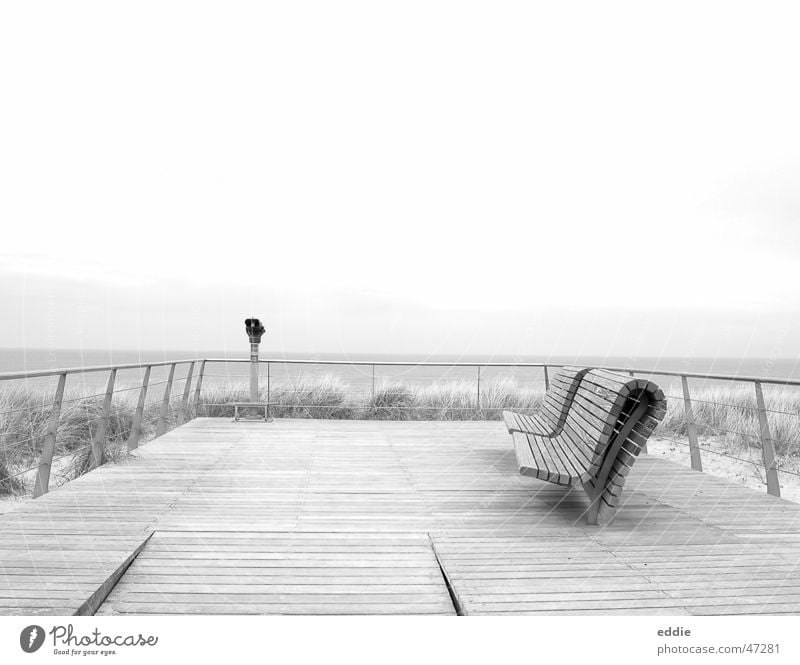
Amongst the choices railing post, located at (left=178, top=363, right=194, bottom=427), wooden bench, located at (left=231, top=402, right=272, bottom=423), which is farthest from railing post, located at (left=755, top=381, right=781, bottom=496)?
railing post, located at (left=178, top=363, right=194, bottom=427)

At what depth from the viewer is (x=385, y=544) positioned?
9.36 feet

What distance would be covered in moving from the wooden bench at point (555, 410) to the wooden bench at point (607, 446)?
3.33ft

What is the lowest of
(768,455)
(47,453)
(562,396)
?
(768,455)

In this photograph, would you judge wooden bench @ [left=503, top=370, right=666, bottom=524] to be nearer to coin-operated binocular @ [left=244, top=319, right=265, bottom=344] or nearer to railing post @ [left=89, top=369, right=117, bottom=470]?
railing post @ [left=89, top=369, right=117, bottom=470]

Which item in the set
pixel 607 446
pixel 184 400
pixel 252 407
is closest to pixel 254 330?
pixel 252 407

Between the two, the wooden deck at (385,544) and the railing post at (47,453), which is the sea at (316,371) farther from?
the wooden deck at (385,544)

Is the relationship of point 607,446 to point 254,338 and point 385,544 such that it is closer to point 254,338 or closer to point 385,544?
point 385,544

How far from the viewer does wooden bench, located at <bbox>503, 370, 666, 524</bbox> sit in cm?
303

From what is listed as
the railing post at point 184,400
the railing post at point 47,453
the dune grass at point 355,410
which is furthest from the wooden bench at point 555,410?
the railing post at point 184,400

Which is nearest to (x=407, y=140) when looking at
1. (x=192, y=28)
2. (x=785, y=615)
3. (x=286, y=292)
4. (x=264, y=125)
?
(x=264, y=125)

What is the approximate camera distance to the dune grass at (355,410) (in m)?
6.43

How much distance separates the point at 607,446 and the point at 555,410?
1831 millimetres
